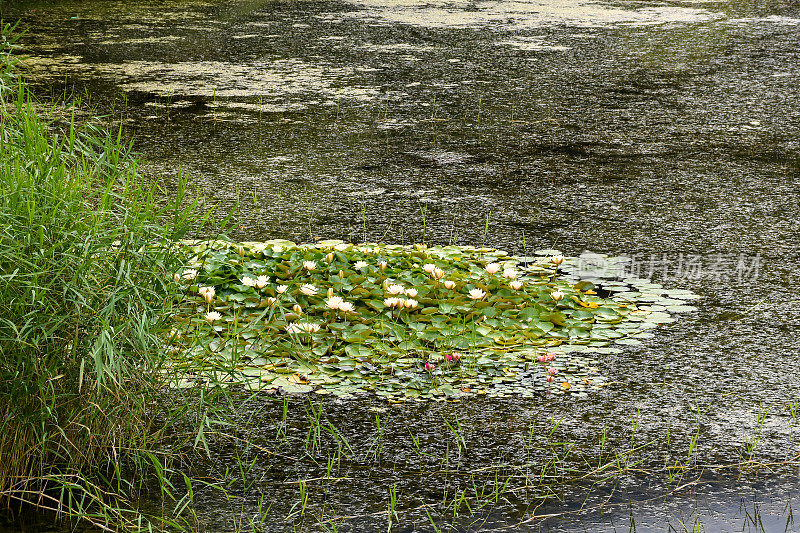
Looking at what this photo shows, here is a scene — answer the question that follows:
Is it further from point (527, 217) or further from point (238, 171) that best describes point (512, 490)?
point (238, 171)

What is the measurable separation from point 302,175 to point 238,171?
14.0 inches

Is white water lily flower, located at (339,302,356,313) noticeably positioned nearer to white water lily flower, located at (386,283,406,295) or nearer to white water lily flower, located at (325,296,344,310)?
white water lily flower, located at (325,296,344,310)

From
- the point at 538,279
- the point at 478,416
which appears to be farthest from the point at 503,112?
the point at 478,416

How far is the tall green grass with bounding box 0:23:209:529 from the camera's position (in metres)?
2.41

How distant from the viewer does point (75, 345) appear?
7.96 feet

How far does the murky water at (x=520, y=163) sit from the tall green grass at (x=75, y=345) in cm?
29

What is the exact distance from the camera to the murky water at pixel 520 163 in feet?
8.85

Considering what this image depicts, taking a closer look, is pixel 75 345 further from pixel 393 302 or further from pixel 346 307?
pixel 393 302

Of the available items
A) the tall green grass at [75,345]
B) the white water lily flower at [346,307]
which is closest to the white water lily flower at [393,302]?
the white water lily flower at [346,307]

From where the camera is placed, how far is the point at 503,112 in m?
6.67

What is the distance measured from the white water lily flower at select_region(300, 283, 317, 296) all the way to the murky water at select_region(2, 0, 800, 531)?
54cm
